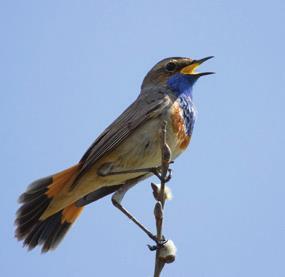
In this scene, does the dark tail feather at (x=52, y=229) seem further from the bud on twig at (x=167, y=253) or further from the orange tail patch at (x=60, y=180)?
the bud on twig at (x=167, y=253)

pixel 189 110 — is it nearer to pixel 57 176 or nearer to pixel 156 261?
Answer: pixel 57 176

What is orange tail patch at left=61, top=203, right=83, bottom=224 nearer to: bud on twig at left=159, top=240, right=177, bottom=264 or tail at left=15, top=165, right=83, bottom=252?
tail at left=15, top=165, right=83, bottom=252

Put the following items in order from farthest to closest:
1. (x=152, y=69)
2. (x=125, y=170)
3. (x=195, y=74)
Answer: (x=152, y=69)
(x=195, y=74)
(x=125, y=170)

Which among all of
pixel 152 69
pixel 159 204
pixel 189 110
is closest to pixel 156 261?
pixel 159 204

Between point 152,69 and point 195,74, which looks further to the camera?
point 152,69

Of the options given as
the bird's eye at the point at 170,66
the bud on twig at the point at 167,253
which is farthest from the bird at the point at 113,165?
the bud on twig at the point at 167,253

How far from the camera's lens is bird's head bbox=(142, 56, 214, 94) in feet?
24.1

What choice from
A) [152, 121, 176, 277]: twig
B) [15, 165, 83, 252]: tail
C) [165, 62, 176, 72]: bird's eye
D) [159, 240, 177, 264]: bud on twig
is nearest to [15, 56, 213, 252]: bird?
[15, 165, 83, 252]: tail

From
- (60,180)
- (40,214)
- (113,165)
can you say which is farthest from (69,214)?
(113,165)

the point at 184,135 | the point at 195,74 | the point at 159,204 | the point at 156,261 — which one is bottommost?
the point at 156,261

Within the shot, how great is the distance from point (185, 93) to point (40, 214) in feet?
7.52

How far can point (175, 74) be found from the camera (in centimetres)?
765

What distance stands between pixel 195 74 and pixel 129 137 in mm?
1264

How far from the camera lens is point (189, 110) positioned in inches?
278
